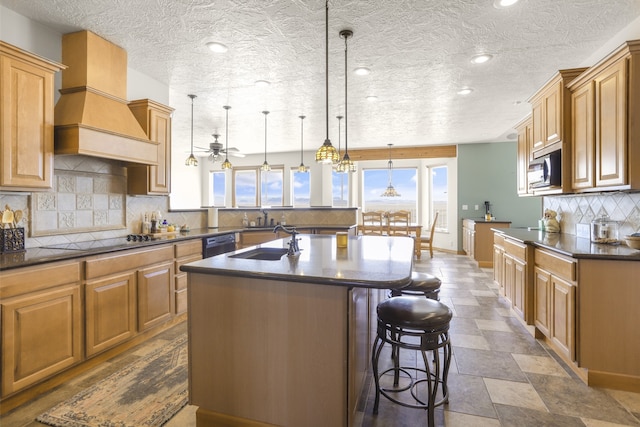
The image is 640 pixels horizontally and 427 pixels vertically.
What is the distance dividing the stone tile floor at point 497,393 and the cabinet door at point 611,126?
4.75 ft

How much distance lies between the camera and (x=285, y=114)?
4934 mm

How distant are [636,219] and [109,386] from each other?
4.14m

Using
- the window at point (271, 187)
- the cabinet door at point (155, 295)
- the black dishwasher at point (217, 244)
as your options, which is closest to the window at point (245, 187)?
the window at point (271, 187)

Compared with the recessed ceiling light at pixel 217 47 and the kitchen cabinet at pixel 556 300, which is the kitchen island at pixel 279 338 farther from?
the recessed ceiling light at pixel 217 47

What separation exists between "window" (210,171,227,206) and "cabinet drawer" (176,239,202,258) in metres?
6.09

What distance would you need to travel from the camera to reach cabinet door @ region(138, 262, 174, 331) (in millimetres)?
2756

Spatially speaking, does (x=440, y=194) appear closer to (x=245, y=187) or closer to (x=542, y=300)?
(x=245, y=187)

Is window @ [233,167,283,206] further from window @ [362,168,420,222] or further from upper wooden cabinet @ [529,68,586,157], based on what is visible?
upper wooden cabinet @ [529,68,586,157]

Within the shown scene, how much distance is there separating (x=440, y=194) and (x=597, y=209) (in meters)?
5.41

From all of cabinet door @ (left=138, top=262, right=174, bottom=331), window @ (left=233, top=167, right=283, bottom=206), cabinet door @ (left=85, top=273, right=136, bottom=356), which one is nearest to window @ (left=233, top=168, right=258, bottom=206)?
window @ (left=233, top=167, right=283, bottom=206)

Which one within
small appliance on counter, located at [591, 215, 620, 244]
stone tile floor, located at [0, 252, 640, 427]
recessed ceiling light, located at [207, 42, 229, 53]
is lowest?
stone tile floor, located at [0, 252, 640, 427]

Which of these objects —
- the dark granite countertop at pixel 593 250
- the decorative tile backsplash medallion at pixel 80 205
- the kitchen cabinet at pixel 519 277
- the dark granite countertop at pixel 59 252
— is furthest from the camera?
Result: the kitchen cabinet at pixel 519 277

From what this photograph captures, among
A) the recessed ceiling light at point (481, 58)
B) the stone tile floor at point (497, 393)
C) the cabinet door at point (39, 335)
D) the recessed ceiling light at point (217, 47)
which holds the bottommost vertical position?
the stone tile floor at point (497, 393)

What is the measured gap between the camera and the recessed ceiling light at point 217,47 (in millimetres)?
2748
